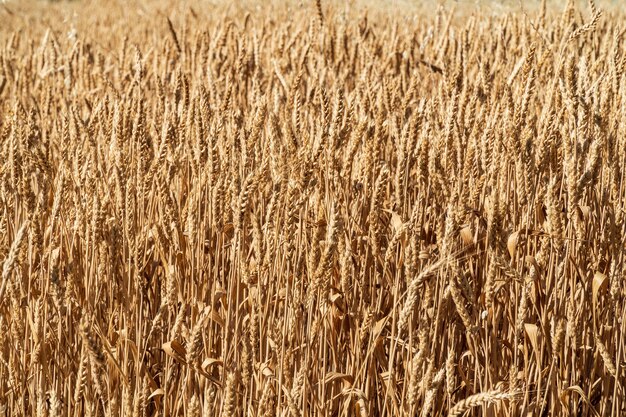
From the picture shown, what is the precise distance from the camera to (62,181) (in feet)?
4.91

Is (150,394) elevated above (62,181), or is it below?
below

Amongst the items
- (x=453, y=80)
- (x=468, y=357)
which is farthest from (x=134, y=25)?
(x=468, y=357)

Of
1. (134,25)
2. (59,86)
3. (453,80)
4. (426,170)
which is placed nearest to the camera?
(426,170)

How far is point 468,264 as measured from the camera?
5.73ft

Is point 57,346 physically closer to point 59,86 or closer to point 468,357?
point 468,357

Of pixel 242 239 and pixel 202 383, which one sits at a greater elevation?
pixel 242 239

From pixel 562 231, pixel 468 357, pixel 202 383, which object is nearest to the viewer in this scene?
pixel 562 231

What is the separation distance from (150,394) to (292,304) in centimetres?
38

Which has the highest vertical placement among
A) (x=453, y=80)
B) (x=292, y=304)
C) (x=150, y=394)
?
(x=453, y=80)

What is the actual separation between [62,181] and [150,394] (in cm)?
42

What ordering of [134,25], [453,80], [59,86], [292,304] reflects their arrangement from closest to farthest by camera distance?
[292,304] < [453,80] < [59,86] < [134,25]

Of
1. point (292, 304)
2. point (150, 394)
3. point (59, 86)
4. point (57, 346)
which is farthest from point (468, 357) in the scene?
point (59, 86)

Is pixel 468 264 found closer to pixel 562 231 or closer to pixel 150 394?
pixel 562 231

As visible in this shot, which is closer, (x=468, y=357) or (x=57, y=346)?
(x=57, y=346)
